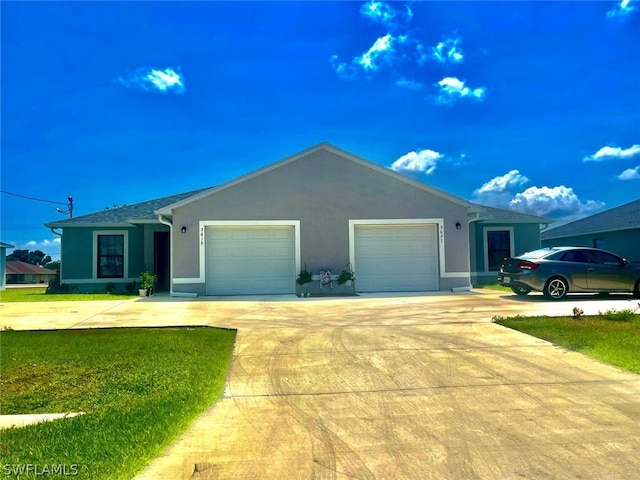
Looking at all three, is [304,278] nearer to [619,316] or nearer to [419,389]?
[619,316]

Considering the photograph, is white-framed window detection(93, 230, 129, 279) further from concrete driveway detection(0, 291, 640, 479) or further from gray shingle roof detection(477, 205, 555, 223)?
gray shingle roof detection(477, 205, 555, 223)

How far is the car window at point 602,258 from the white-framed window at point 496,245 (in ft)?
22.3

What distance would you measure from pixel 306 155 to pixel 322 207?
72.4 inches

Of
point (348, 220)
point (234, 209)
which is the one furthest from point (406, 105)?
point (234, 209)

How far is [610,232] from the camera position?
21922 mm

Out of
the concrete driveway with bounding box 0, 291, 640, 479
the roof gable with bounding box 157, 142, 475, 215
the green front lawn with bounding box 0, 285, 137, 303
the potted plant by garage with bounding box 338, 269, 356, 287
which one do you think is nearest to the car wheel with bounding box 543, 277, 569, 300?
the roof gable with bounding box 157, 142, 475, 215

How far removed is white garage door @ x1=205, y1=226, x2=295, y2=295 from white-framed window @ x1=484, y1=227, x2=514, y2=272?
9501mm

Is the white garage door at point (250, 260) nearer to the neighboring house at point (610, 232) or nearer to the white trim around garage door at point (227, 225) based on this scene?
the white trim around garage door at point (227, 225)

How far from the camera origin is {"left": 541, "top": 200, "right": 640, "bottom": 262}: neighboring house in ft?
66.8

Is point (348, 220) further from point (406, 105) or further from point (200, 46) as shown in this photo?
point (200, 46)

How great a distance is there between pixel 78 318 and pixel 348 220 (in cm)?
859

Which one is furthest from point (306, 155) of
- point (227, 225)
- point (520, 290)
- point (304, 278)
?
point (520, 290)

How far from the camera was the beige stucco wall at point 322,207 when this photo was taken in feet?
47.7

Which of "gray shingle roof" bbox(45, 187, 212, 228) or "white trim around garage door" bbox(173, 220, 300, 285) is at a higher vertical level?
"gray shingle roof" bbox(45, 187, 212, 228)
